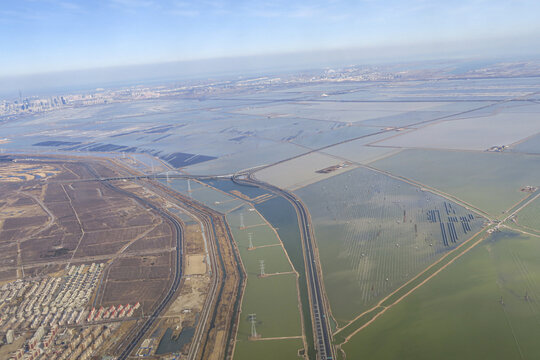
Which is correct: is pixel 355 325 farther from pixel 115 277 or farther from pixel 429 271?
pixel 115 277

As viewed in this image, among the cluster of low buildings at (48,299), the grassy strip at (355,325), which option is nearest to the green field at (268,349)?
the grassy strip at (355,325)

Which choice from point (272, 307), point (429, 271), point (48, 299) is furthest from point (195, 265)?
point (429, 271)

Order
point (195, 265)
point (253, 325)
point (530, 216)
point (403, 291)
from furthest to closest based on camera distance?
1. point (530, 216)
2. point (195, 265)
3. point (403, 291)
4. point (253, 325)

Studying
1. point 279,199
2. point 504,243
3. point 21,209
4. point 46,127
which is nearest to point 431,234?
point 504,243

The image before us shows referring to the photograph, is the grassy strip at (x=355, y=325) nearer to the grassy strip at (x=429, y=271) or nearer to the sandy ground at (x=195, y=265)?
the grassy strip at (x=429, y=271)

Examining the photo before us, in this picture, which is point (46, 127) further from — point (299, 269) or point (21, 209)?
point (299, 269)

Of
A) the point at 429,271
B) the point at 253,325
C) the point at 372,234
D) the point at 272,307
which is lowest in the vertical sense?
the point at 272,307
